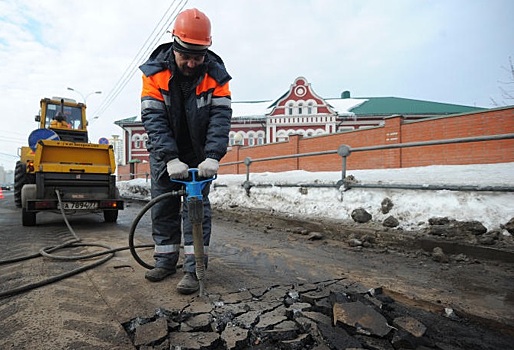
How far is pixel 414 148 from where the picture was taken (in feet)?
34.4

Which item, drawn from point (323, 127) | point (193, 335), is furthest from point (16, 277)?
point (323, 127)

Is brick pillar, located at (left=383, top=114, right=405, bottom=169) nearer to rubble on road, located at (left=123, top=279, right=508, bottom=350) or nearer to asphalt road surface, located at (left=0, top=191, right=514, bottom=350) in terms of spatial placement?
asphalt road surface, located at (left=0, top=191, right=514, bottom=350)

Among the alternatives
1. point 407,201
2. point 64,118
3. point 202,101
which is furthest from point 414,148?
point 64,118

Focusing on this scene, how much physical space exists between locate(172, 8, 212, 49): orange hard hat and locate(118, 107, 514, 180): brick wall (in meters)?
9.52

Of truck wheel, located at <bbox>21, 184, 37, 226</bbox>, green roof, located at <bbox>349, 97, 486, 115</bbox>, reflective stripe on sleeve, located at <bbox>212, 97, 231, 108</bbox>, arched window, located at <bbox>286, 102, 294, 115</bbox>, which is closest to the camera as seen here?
reflective stripe on sleeve, located at <bbox>212, 97, 231, 108</bbox>

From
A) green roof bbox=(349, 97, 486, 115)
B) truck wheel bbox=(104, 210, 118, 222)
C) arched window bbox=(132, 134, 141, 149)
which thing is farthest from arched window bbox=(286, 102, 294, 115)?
truck wheel bbox=(104, 210, 118, 222)

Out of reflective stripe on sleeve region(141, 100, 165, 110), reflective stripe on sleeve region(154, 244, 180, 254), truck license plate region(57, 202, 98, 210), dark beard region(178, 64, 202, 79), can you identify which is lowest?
reflective stripe on sleeve region(154, 244, 180, 254)

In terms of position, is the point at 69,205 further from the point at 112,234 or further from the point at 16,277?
the point at 16,277

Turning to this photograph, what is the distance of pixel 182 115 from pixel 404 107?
117 feet

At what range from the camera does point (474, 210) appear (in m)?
3.57

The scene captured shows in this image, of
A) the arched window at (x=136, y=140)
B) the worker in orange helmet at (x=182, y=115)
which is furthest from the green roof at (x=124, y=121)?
the worker in orange helmet at (x=182, y=115)

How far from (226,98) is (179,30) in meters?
0.61

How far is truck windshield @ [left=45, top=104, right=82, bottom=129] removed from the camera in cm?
871

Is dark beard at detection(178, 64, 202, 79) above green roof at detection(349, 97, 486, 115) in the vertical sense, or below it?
below
